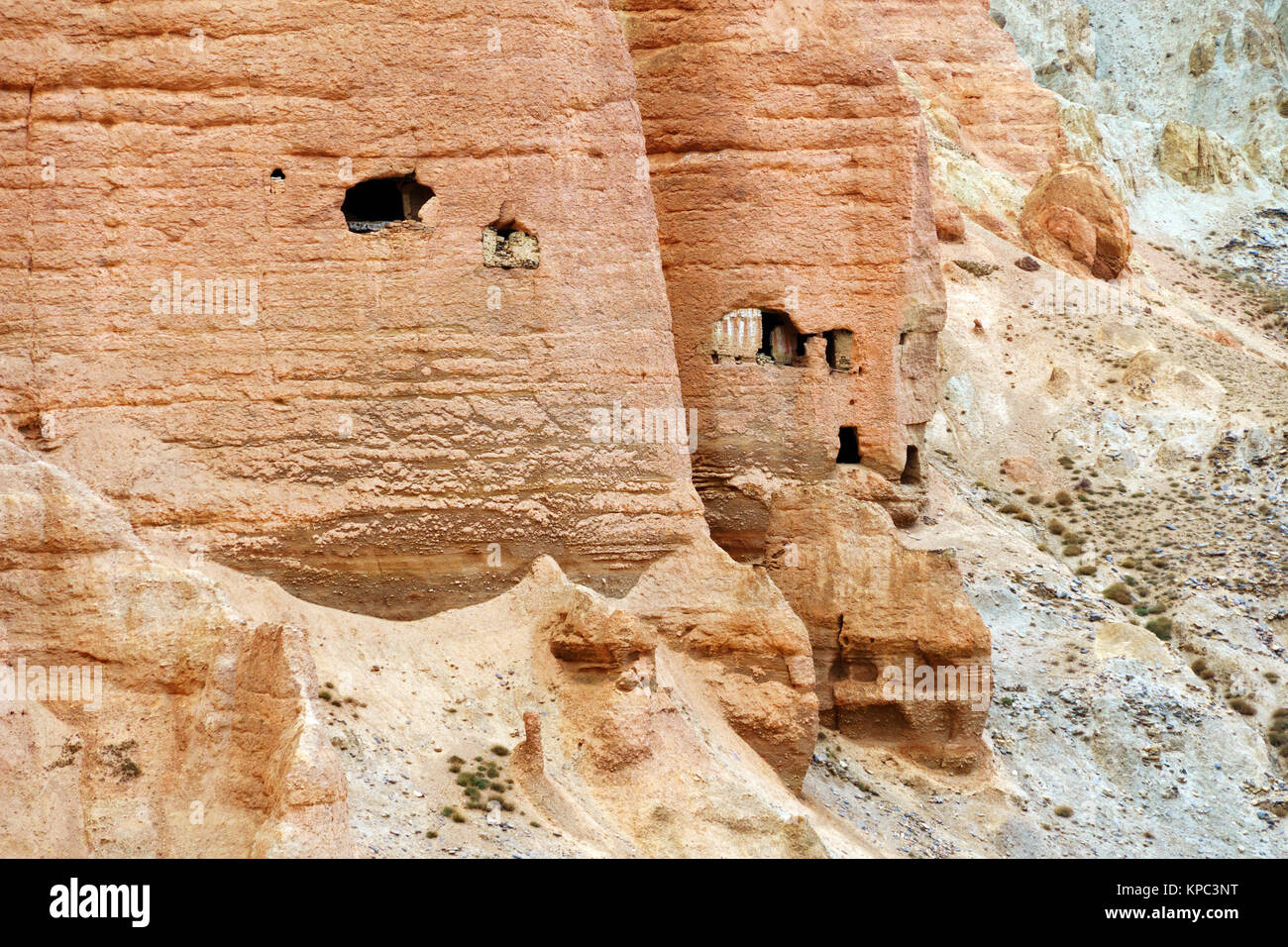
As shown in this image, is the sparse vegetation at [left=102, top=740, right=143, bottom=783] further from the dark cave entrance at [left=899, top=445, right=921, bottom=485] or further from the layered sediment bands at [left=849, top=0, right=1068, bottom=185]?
the layered sediment bands at [left=849, top=0, right=1068, bottom=185]

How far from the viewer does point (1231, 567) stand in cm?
3675

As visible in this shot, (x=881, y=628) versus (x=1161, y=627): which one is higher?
(x=881, y=628)

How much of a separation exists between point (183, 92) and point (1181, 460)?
27583 mm

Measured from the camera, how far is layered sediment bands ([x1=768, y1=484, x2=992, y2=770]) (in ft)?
82.3

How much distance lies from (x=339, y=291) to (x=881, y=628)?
29.1ft

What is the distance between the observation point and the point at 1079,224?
166 feet

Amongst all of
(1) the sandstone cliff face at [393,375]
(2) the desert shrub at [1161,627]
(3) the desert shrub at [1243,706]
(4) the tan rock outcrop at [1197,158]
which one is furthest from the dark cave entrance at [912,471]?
(4) the tan rock outcrop at [1197,158]

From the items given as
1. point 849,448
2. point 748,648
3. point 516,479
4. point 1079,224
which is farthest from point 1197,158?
point 516,479

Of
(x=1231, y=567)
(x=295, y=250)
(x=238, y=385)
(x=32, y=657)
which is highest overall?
(x=295, y=250)

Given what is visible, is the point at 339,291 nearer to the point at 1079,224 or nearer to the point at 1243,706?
the point at 1243,706

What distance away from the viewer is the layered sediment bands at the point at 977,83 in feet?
182

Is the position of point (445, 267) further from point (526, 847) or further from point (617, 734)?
point (526, 847)
